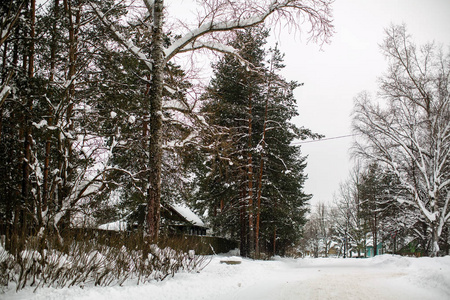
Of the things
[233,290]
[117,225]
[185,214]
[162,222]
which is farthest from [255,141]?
[233,290]

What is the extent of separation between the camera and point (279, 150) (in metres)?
17.9

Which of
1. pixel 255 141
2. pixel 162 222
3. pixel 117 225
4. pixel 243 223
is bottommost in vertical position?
pixel 117 225

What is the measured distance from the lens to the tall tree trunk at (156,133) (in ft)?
22.8

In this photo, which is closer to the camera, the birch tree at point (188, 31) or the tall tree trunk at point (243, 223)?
the birch tree at point (188, 31)

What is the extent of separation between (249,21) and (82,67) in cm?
432

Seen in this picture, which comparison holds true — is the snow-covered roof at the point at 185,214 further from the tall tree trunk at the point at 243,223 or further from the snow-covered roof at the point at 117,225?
the snow-covered roof at the point at 117,225

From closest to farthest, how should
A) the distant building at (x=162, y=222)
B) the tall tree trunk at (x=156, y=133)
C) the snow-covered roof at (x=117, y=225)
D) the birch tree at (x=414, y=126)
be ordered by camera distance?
1. the snow-covered roof at (x=117, y=225)
2. the tall tree trunk at (x=156, y=133)
3. the distant building at (x=162, y=222)
4. the birch tree at (x=414, y=126)

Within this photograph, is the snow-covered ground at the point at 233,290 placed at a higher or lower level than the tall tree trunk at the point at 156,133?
lower

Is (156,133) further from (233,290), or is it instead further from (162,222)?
(162,222)

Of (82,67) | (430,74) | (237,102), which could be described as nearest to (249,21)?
(82,67)

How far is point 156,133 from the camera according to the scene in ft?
23.3

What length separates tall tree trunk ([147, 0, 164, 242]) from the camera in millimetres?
6938

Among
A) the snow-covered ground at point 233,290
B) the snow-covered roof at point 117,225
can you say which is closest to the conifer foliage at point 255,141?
the snow-covered roof at point 117,225

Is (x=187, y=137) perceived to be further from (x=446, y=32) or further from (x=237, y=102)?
(x=446, y=32)
